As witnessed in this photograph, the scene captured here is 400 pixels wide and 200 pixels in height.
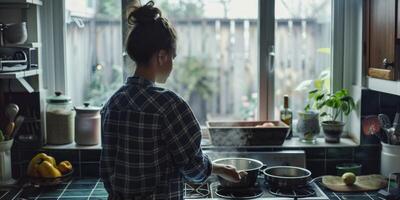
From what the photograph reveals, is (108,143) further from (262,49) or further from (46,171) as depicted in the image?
(262,49)

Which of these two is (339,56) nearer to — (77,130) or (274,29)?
(274,29)

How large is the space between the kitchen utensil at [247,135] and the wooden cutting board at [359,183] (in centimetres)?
29

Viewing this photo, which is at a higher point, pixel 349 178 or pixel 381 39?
pixel 381 39

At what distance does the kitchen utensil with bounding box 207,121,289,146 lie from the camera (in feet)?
8.23

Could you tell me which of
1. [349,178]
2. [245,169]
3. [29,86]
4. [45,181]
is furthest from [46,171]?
[349,178]

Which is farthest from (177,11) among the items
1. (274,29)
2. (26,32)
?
(26,32)

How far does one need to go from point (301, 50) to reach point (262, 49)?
0.71 feet

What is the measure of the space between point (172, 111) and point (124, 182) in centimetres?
25

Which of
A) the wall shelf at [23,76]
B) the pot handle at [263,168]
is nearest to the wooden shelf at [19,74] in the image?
the wall shelf at [23,76]

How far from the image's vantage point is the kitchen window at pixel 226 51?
2.71 m

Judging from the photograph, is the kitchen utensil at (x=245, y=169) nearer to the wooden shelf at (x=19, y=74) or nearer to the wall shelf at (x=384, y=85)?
the wall shelf at (x=384, y=85)

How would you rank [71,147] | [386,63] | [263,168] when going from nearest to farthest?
[386,63]
[263,168]
[71,147]

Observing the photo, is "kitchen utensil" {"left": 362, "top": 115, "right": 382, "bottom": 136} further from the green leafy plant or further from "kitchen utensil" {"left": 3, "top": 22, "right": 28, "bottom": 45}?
"kitchen utensil" {"left": 3, "top": 22, "right": 28, "bottom": 45}

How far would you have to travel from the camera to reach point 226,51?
2764 millimetres
